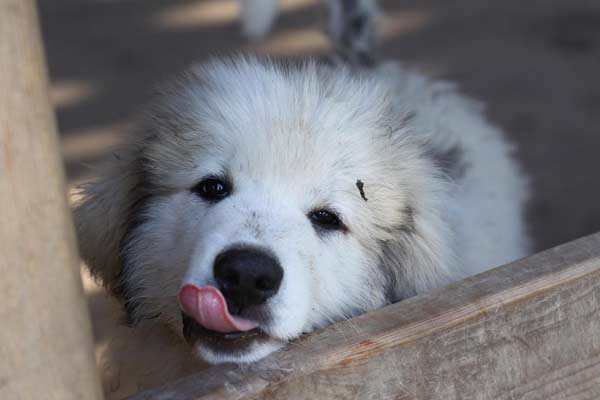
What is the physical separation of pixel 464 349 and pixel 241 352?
0.38 m

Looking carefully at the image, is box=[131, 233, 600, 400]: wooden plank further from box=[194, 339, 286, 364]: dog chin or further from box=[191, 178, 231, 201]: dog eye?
box=[191, 178, 231, 201]: dog eye

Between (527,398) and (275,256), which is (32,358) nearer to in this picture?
(275,256)

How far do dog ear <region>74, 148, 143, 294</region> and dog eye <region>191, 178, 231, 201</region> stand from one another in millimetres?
223

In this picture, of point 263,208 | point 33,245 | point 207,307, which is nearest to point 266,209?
point 263,208

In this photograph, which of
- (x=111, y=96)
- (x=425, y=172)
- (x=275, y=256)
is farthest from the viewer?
(x=111, y=96)

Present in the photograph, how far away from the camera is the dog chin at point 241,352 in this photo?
1521 millimetres

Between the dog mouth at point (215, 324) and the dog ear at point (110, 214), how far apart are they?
→ 541 millimetres

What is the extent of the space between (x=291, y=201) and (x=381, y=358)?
0.53 meters

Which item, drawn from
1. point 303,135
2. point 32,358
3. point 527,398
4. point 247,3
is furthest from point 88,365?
point 247,3

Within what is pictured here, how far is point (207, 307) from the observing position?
1562 millimetres

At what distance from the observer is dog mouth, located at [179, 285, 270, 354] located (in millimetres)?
1559

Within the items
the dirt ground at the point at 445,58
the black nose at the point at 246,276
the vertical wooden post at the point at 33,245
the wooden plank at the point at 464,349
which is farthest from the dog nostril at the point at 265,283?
the dirt ground at the point at 445,58

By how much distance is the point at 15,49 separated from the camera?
951 mm

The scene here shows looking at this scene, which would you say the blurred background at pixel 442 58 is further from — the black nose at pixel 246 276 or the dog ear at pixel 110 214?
the black nose at pixel 246 276
